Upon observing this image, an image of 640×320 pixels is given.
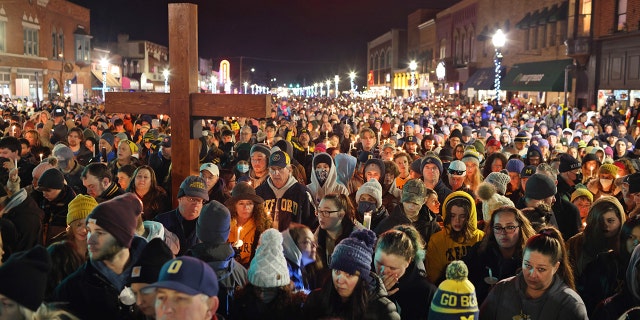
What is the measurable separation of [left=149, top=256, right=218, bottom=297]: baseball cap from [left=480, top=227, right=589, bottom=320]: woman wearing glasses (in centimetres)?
199

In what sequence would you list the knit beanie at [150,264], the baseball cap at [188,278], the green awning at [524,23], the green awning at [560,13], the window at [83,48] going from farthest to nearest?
the window at [83,48] → the green awning at [524,23] → the green awning at [560,13] → the knit beanie at [150,264] → the baseball cap at [188,278]

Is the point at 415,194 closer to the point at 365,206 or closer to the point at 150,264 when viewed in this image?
the point at 365,206

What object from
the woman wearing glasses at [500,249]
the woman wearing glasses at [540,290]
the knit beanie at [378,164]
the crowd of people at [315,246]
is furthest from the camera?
the knit beanie at [378,164]

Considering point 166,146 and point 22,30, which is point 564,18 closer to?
point 166,146

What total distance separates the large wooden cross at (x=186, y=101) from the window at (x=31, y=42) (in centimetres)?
4749

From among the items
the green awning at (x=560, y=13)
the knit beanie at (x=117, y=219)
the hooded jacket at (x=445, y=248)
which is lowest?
the hooded jacket at (x=445, y=248)

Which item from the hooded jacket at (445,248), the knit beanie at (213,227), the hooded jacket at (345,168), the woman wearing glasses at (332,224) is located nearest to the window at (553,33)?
the hooded jacket at (345,168)

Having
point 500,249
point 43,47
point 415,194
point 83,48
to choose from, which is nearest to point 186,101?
point 415,194

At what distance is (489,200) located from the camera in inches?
260

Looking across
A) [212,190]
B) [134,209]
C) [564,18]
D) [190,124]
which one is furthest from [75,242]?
[564,18]

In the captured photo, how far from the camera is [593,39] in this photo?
32.3m

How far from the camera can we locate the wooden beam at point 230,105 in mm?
6934

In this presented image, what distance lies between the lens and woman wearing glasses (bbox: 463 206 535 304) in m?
5.19

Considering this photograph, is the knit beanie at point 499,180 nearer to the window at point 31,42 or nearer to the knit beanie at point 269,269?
the knit beanie at point 269,269
